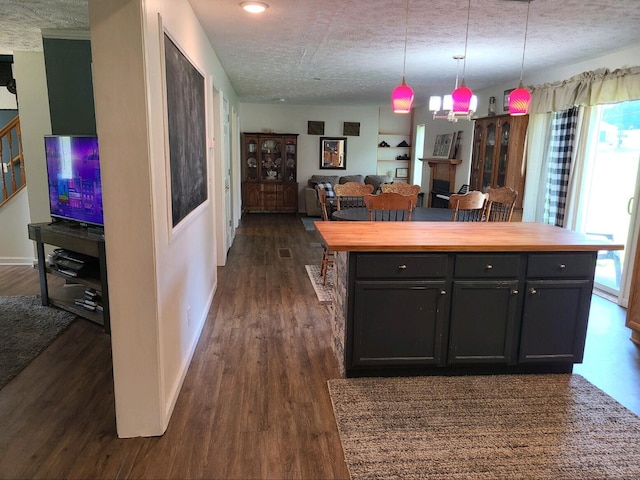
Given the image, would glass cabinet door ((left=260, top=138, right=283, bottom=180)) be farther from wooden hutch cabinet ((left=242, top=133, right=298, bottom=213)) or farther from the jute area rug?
the jute area rug

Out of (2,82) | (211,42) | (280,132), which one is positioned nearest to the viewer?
(211,42)

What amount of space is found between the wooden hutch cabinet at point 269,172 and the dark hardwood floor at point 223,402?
19.5 ft

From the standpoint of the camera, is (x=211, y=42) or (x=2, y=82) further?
(x=2, y=82)

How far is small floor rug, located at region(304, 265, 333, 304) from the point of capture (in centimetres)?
433

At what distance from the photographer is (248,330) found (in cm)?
354

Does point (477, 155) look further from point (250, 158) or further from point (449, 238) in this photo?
point (250, 158)

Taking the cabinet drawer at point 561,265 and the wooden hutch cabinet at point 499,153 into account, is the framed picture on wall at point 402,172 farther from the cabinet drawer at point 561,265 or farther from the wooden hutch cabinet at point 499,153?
the cabinet drawer at point 561,265

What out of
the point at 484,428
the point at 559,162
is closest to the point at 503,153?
the point at 559,162

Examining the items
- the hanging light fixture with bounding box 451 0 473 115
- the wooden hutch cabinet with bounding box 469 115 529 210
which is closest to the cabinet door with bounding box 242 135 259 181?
the wooden hutch cabinet with bounding box 469 115 529 210

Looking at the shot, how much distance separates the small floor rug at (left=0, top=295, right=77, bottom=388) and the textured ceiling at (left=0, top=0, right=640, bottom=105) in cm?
239

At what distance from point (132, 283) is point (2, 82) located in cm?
550

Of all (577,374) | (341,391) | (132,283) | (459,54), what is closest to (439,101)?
(459,54)

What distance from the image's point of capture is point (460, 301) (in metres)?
2.68

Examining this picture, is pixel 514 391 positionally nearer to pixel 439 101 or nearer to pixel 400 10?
pixel 400 10
